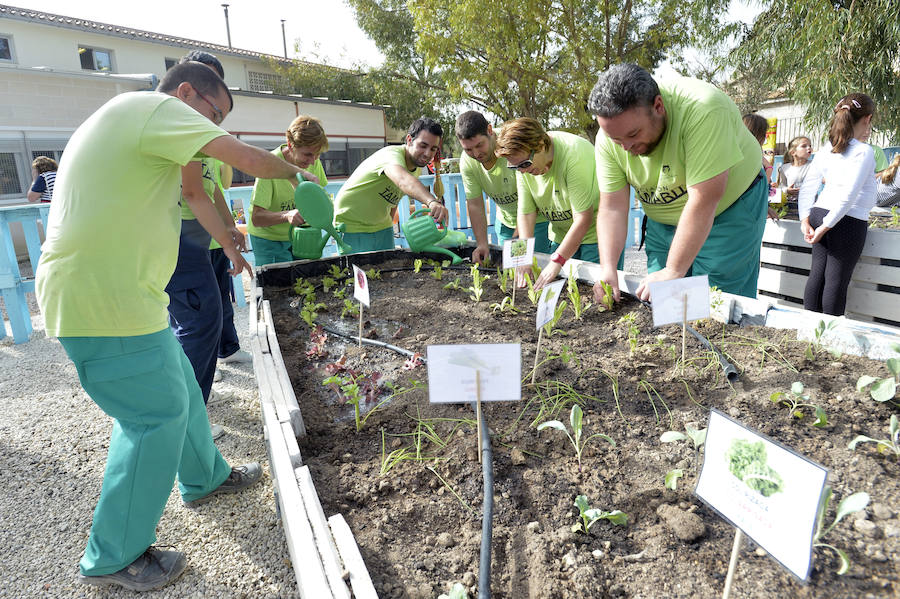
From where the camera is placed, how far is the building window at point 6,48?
1243 centimetres

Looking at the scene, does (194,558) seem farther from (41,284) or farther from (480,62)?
(480,62)

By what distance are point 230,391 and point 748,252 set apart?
311 cm

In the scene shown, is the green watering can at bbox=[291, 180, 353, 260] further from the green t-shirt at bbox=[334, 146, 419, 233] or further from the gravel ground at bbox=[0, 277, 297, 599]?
the gravel ground at bbox=[0, 277, 297, 599]

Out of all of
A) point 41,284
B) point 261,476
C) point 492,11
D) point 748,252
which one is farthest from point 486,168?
point 492,11

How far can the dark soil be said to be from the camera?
0.98 metres

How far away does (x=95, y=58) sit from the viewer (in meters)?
14.5

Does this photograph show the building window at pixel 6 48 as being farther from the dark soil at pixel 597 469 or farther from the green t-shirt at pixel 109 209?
the dark soil at pixel 597 469

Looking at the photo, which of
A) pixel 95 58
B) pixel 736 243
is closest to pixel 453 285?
pixel 736 243

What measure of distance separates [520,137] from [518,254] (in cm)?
58

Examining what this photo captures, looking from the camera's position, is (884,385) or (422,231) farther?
(422,231)

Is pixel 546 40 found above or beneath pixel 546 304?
above

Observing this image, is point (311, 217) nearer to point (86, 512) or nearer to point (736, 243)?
point (86, 512)

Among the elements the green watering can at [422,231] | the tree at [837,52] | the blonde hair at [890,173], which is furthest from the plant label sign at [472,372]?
the tree at [837,52]

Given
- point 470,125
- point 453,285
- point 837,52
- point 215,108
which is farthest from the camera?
point 837,52
